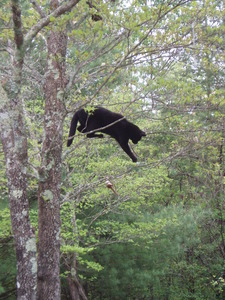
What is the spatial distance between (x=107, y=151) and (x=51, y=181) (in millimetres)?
5177

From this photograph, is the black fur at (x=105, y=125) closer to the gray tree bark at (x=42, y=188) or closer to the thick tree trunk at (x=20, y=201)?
the gray tree bark at (x=42, y=188)

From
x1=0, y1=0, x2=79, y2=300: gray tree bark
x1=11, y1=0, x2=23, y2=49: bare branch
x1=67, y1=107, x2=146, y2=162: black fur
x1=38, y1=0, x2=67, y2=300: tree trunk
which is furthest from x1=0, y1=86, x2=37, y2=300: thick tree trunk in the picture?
x1=67, y1=107, x2=146, y2=162: black fur

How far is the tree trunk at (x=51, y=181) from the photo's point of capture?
395 cm

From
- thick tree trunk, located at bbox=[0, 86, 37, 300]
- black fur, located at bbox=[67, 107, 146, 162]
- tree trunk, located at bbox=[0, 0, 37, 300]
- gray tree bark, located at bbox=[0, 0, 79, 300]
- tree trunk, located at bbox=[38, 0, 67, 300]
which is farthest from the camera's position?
black fur, located at bbox=[67, 107, 146, 162]

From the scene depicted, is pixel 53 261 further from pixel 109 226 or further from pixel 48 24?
pixel 109 226

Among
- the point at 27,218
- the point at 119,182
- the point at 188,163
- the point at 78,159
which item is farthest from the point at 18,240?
the point at 188,163

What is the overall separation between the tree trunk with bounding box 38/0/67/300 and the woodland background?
1cm

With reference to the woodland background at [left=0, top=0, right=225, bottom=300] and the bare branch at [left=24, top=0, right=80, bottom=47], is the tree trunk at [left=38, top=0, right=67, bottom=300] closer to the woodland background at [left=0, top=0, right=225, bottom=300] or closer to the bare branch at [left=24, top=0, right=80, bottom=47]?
the woodland background at [left=0, top=0, right=225, bottom=300]

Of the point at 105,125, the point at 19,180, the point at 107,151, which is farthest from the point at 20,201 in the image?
the point at 107,151

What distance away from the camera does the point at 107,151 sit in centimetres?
922

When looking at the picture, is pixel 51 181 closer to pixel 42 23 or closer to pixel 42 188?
pixel 42 188

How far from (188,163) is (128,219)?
3633mm

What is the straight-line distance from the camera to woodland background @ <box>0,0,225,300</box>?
3.59m

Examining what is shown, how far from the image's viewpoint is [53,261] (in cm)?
398
